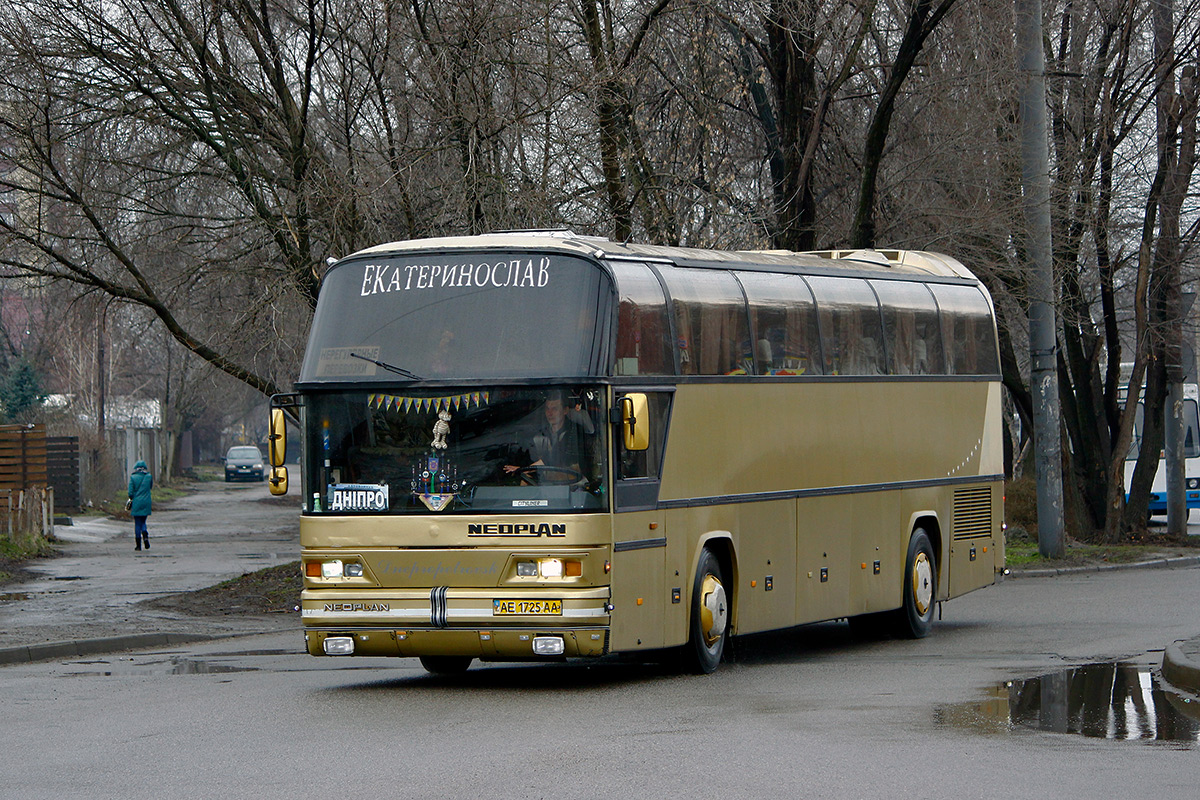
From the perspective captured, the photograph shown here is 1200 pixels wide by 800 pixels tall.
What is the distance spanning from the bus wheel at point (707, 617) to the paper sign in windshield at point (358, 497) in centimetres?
253

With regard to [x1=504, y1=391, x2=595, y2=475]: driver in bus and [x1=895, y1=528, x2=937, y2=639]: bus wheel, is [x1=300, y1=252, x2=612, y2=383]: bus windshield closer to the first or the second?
[x1=504, y1=391, x2=595, y2=475]: driver in bus

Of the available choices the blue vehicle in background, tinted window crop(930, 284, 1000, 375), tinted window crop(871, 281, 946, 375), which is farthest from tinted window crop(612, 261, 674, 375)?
the blue vehicle in background

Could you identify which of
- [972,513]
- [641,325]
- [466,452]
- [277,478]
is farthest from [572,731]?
[972,513]

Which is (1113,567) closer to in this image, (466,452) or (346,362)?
(466,452)

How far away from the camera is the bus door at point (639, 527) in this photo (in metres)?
11.4

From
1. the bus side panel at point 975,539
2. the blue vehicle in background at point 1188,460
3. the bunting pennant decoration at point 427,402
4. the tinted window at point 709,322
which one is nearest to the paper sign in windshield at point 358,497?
the bunting pennant decoration at point 427,402

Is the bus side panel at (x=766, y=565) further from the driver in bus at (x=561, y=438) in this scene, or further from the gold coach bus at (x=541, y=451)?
the driver in bus at (x=561, y=438)

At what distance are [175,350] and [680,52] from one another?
35.4m

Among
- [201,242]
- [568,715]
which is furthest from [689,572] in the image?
[201,242]

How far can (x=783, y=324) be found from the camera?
46.1 ft

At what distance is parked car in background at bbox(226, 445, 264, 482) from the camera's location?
235 ft

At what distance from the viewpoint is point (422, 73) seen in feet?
62.4

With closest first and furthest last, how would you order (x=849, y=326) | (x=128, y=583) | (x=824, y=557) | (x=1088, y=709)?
(x=1088, y=709)
(x=824, y=557)
(x=849, y=326)
(x=128, y=583)

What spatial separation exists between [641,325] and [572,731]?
12.0 ft
